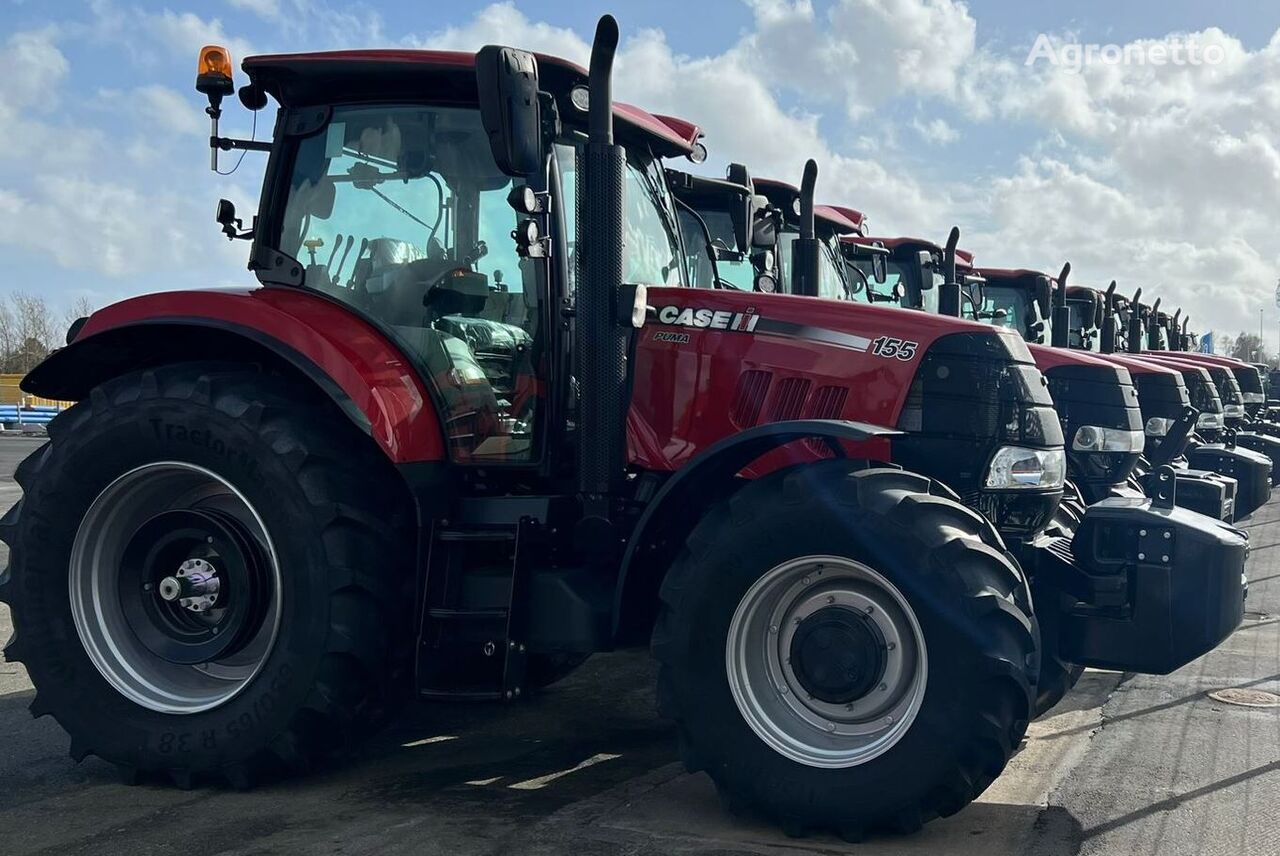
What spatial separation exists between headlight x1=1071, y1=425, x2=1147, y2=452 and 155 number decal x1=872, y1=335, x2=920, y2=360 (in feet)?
12.7

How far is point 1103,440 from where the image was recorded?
25.0 ft

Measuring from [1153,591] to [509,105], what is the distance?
2592 millimetres

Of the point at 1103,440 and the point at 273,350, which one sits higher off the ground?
the point at 273,350

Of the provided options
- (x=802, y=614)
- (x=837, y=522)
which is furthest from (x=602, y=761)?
(x=837, y=522)

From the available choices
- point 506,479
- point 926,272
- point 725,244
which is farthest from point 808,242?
point 926,272

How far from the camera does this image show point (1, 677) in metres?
6.08

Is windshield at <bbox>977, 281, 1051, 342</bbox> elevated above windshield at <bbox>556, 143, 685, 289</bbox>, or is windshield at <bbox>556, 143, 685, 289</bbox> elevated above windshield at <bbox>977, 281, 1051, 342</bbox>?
windshield at <bbox>977, 281, 1051, 342</bbox>

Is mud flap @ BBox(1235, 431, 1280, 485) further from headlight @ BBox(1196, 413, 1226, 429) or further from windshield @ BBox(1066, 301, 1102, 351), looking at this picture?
windshield @ BBox(1066, 301, 1102, 351)

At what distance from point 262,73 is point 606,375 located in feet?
6.06

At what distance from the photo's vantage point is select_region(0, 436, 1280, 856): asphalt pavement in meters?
3.73

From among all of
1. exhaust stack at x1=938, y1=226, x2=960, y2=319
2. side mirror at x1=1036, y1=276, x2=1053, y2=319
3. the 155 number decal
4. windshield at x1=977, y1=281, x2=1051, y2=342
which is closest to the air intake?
the 155 number decal

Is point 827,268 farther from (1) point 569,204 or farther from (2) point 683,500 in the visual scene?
(2) point 683,500

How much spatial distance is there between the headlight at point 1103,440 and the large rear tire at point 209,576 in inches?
188

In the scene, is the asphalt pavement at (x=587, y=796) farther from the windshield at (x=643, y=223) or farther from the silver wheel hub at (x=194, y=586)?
the windshield at (x=643, y=223)
